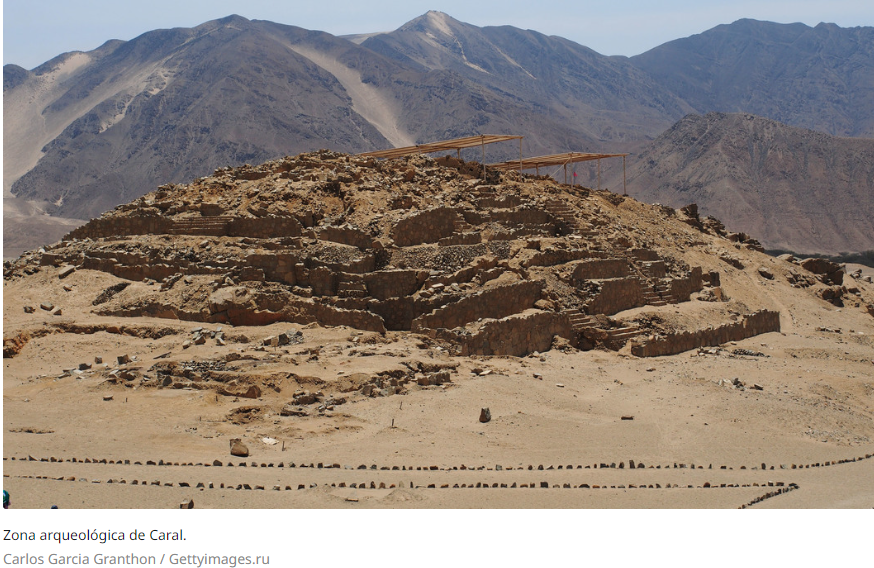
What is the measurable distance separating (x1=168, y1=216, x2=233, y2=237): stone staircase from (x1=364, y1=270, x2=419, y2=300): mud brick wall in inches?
172

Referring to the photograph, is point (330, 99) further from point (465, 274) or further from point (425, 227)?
point (465, 274)

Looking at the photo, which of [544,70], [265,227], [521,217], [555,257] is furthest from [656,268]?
[544,70]

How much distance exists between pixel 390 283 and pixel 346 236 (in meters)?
2.59

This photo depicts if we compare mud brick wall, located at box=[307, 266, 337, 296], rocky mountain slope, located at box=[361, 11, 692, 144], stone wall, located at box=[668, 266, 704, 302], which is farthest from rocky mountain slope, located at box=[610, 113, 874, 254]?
mud brick wall, located at box=[307, 266, 337, 296]

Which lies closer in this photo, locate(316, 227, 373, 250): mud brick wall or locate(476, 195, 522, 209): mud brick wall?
locate(316, 227, 373, 250): mud brick wall

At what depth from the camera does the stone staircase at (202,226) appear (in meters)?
20.9

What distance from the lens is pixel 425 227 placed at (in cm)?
2150

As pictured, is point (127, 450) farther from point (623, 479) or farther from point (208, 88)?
point (208, 88)

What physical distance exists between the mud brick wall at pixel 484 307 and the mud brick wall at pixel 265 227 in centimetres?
493

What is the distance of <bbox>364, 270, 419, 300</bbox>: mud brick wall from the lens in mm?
18453

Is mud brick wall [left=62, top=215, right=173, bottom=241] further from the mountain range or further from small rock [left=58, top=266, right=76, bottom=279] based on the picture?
the mountain range

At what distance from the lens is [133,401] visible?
39.2 feet

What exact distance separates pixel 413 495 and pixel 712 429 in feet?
18.8

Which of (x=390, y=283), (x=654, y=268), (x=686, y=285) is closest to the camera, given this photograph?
(x=390, y=283)
